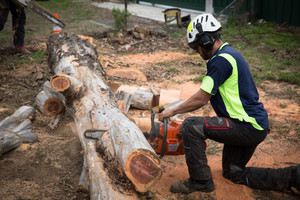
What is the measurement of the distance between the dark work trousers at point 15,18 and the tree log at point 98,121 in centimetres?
212

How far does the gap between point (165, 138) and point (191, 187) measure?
617 mm

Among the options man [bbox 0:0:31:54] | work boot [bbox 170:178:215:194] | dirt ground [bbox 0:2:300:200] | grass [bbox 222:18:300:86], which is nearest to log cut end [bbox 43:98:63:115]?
dirt ground [bbox 0:2:300:200]

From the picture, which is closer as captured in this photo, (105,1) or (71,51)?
(71,51)

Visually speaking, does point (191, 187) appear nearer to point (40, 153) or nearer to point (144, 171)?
point (144, 171)

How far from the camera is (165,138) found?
3215mm

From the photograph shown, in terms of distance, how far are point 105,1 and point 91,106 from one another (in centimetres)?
1628

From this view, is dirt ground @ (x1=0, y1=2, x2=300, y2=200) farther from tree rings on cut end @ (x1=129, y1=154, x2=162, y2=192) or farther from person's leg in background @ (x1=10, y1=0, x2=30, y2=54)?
person's leg in background @ (x1=10, y1=0, x2=30, y2=54)

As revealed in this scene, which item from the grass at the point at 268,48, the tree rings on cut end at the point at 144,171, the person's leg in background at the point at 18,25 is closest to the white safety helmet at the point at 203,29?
the tree rings on cut end at the point at 144,171

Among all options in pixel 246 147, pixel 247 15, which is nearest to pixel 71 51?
pixel 246 147

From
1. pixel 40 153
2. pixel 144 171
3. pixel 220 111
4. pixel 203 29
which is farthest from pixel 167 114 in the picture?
pixel 40 153

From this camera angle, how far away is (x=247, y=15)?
470 inches

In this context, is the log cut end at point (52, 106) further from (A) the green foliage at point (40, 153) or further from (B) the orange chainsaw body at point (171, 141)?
(B) the orange chainsaw body at point (171, 141)

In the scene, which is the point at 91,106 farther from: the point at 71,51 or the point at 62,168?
the point at 71,51

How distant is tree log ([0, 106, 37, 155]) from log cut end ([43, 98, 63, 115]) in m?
0.25
